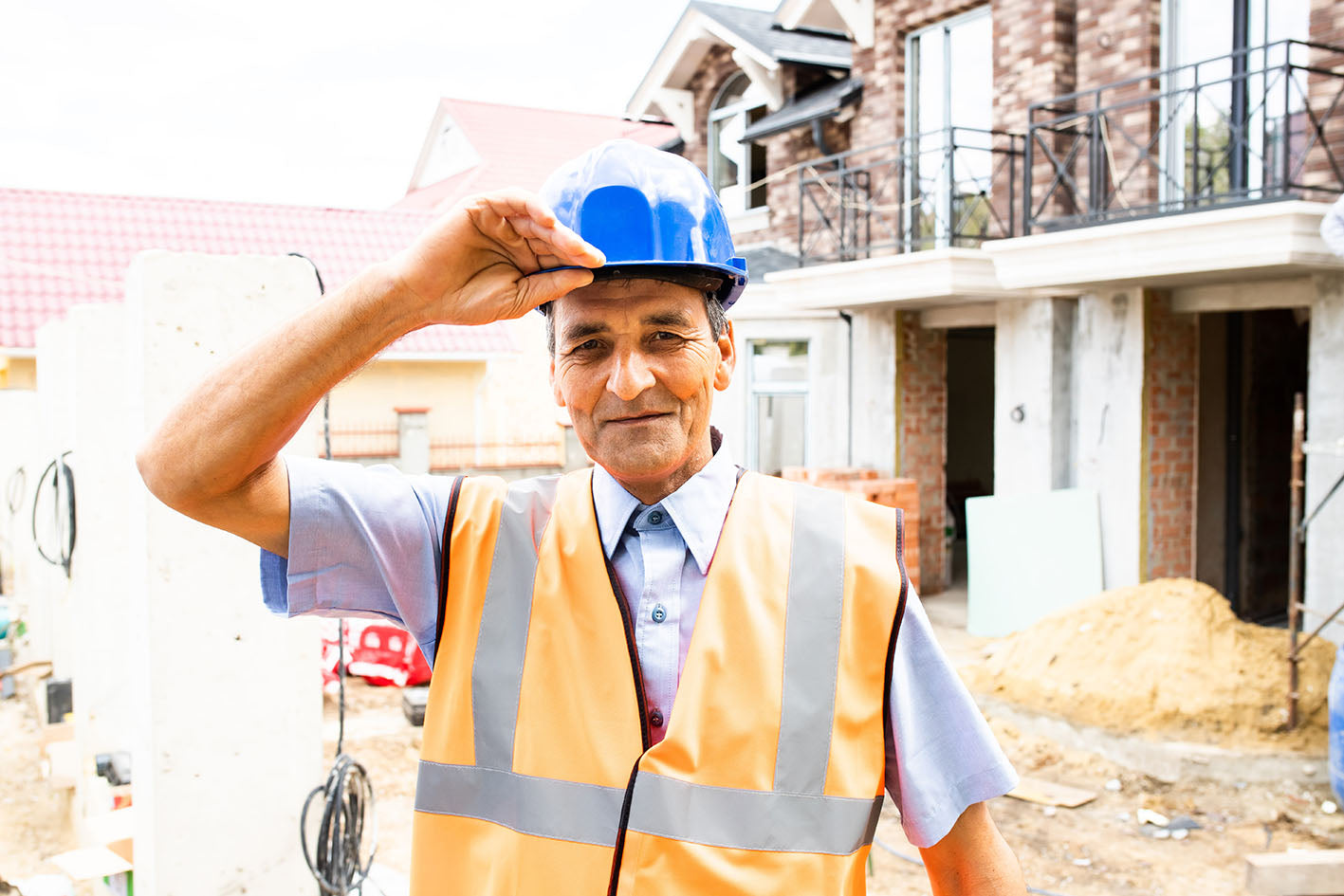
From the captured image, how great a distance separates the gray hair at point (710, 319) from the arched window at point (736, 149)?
12.7 m

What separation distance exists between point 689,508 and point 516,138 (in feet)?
89.8

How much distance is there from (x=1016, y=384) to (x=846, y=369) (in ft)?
7.98

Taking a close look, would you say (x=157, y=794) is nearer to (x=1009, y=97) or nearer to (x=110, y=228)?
(x=1009, y=97)

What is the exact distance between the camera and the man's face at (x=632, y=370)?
178cm

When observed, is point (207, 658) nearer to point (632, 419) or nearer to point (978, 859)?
point (632, 419)

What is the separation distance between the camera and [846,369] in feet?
41.3

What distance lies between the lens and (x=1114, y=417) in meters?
9.69

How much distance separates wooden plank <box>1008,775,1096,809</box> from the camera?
6730mm

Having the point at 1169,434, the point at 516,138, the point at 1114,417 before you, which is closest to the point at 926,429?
the point at 1114,417

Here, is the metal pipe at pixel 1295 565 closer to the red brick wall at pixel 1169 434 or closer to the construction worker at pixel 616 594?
the red brick wall at pixel 1169 434

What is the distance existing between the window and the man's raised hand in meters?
11.6

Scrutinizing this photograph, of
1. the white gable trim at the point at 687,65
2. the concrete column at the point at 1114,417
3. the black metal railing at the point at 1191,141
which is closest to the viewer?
the black metal railing at the point at 1191,141

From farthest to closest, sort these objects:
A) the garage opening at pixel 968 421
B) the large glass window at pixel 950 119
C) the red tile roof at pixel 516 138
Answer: the red tile roof at pixel 516 138 < the garage opening at pixel 968 421 < the large glass window at pixel 950 119

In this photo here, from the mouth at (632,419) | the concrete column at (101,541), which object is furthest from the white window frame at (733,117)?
the mouth at (632,419)
